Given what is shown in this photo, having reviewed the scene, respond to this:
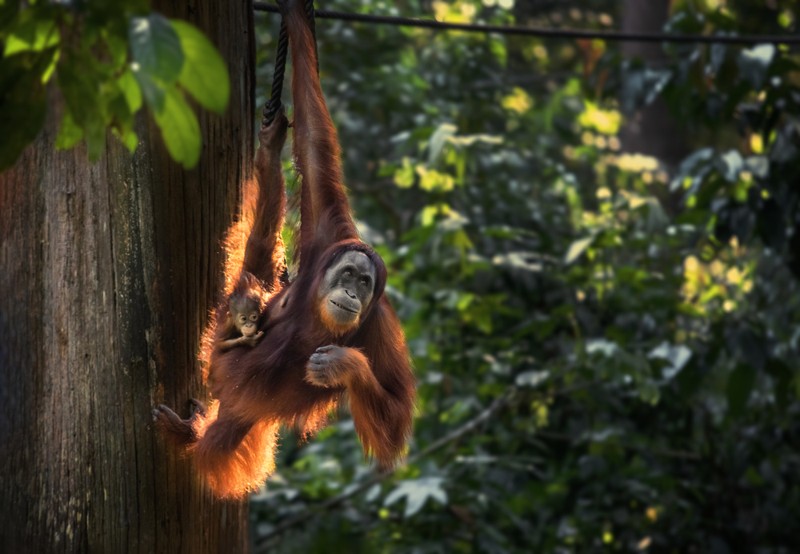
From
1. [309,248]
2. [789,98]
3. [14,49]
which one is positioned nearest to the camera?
[14,49]

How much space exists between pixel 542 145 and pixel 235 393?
20.2ft

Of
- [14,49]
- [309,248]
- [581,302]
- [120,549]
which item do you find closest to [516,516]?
[581,302]

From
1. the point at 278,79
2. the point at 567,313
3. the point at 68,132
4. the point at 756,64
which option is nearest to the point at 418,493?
the point at 567,313

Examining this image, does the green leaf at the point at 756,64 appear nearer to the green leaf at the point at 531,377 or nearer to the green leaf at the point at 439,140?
the green leaf at the point at 439,140

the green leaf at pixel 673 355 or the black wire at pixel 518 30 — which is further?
the green leaf at pixel 673 355

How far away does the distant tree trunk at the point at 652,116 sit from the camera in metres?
9.04

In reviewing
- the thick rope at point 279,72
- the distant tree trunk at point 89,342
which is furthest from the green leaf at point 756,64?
the distant tree trunk at point 89,342

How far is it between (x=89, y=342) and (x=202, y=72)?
119 centimetres

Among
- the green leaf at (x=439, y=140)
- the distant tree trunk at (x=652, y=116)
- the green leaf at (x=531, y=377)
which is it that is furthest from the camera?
the distant tree trunk at (x=652, y=116)

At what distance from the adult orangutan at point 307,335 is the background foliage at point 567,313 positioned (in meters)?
1.99

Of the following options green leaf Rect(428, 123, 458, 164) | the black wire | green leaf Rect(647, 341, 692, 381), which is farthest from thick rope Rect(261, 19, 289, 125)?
Answer: green leaf Rect(647, 341, 692, 381)

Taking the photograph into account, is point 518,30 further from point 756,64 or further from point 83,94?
point 83,94

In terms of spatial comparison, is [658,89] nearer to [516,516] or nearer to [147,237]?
[516,516]

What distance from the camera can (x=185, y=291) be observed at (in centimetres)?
247
